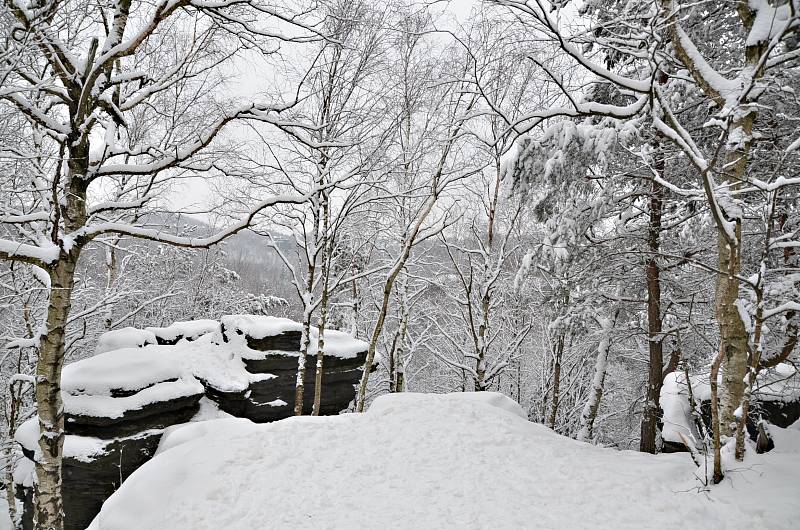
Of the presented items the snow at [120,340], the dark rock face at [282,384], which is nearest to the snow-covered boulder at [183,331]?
the snow at [120,340]

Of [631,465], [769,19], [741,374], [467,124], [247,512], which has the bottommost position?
[247,512]

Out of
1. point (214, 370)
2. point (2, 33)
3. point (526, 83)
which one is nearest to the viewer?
point (2, 33)

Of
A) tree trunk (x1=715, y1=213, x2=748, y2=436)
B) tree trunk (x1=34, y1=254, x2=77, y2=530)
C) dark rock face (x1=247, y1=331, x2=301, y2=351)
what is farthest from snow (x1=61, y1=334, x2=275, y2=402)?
tree trunk (x1=715, y1=213, x2=748, y2=436)

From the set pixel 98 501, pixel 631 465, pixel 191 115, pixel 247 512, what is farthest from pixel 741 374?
pixel 191 115

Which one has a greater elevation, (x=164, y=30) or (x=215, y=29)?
(x=164, y=30)

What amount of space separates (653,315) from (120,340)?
1151 centimetres

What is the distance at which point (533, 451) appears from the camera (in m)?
5.56

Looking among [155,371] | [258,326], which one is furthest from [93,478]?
[258,326]

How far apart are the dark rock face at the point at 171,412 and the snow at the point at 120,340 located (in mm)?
1822

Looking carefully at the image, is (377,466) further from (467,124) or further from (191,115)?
(467,124)

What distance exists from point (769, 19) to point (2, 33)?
274 inches

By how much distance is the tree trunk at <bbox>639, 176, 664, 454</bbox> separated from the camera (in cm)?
737

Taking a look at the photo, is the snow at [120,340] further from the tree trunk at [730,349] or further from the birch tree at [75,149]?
the tree trunk at [730,349]

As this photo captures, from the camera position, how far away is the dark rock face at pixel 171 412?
7074 mm
